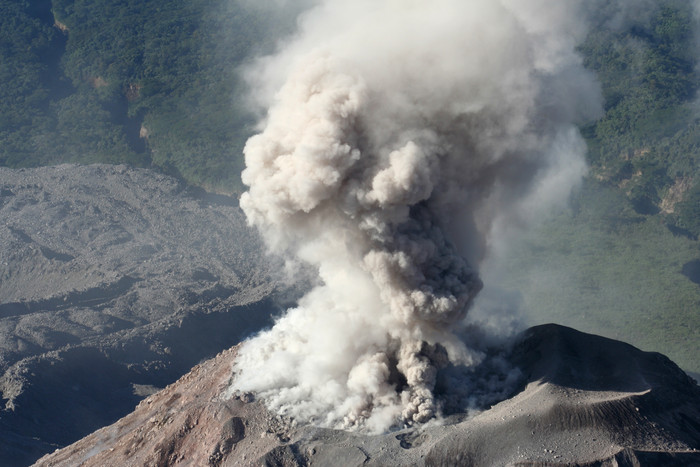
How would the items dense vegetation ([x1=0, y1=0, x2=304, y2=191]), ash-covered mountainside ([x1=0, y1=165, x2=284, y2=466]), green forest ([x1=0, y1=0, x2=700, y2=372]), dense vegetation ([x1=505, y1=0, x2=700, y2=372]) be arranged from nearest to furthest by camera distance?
ash-covered mountainside ([x1=0, y1=165, x2=284, y2=466])
dense vegetation ([x1=505, y1=0, x2=700, y2=372])
green forest ([x1=0, y1=0, x2=700, y2=372])
dense vegetation ([x1=0, y1=0, x2=304, y2=191])

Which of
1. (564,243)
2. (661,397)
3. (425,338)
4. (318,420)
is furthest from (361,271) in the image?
(564,243)

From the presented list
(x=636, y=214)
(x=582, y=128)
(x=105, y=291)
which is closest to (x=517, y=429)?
(x=105, y=291)

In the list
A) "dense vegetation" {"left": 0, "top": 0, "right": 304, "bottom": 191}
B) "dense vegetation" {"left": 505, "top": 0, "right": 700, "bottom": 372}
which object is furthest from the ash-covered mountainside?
"dense vegetation" {"left": 505, "top": 0, "right": 700, "bottom": 372}

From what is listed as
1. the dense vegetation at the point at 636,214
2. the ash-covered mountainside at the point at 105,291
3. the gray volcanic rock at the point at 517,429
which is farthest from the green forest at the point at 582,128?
the gray volcanic rock at the point at 517,429

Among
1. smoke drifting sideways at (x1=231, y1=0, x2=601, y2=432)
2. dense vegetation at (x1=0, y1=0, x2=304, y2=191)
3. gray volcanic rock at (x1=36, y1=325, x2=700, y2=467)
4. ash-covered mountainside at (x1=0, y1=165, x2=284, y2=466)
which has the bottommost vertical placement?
gray volcanic rock at (x1=36, y1=325, x2=700, y2=467)

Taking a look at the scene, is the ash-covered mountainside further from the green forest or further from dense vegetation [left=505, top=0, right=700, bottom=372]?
dense vegetation [left=505, top=0, right=700, bottom=372]

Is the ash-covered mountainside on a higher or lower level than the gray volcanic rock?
higher

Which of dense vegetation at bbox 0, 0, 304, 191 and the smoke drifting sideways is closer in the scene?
the smoke drifting sideways
